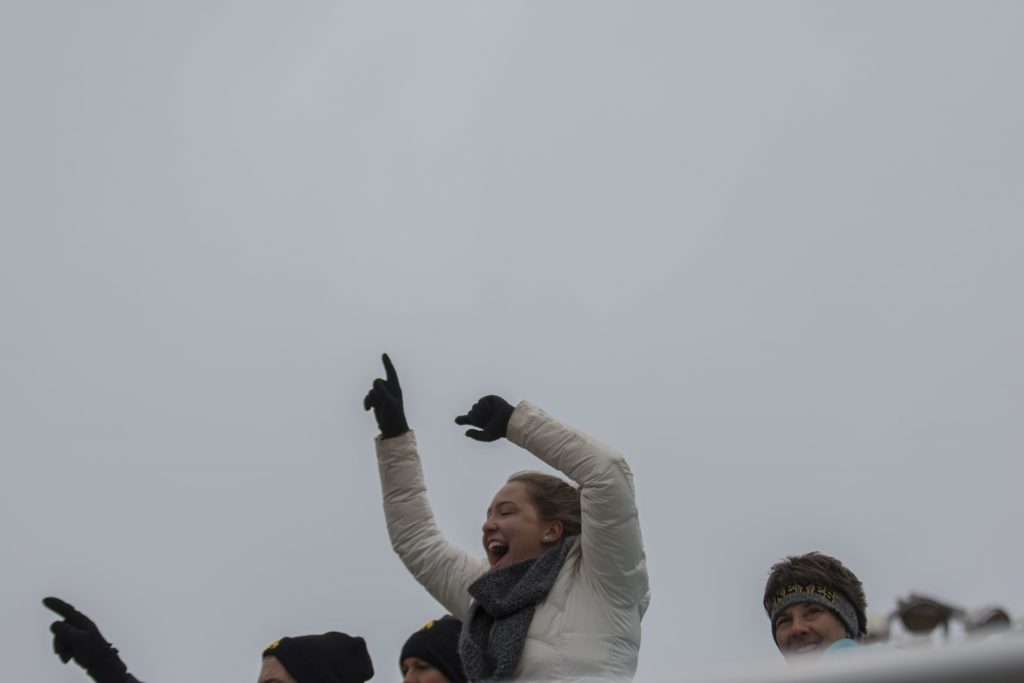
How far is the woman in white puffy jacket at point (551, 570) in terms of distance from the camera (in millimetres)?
2906

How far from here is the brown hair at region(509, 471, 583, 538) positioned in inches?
133

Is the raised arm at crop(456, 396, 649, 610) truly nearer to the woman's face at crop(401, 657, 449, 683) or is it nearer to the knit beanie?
the woman's face at crop(401, 657, 449, 683)

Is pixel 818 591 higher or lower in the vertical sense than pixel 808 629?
higher

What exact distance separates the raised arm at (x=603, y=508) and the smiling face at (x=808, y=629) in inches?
18.3

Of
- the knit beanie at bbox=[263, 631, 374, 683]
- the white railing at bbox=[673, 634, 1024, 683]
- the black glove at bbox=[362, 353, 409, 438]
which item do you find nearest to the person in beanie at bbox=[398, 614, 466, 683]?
the knit beanie at bbox=[263, 631, 374, 683]

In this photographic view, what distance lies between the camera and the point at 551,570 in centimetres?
308

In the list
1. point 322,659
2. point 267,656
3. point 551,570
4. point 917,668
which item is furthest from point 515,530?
point 917,668

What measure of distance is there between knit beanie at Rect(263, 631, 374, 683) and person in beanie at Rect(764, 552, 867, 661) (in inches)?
53.2

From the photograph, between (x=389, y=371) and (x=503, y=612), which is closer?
(x=503, y=612)

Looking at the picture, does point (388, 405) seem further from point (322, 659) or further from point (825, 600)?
point (825, 600)

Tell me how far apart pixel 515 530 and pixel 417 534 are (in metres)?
0.42

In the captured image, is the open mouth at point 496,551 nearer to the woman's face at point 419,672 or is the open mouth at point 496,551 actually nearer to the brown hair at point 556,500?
the brown hair at point 556,500

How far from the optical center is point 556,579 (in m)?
3.07

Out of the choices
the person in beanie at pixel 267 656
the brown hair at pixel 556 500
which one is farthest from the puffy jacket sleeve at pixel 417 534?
the person in beanie at pixel 267 656
